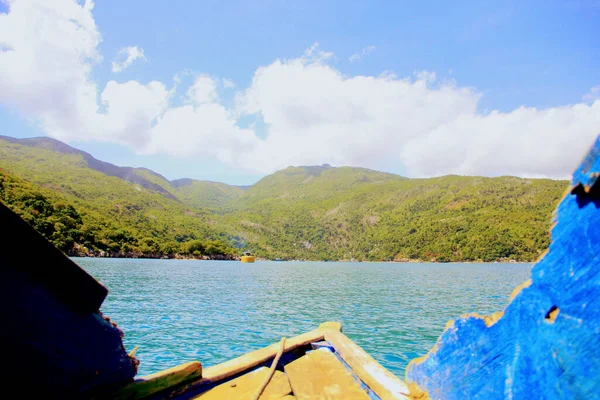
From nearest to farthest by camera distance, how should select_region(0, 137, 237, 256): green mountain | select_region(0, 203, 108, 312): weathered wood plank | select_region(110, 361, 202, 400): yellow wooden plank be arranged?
1. select_region(0, 203, 108, 312): weathered wood plank
2. select_region(110, 361, 202, 400): yellow wooden plank
3. select_region(0, 137, 237, 256): green mountain

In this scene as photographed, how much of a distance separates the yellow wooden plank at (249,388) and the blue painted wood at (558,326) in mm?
2114

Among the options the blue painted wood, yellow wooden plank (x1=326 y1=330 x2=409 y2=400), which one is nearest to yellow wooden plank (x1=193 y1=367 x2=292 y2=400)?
yellow wooden plank (x1=326 y1=330 x2=409 y2=400)

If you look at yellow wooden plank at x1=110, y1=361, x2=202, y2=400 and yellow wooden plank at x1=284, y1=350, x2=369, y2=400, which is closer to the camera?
yellow wooden plank at x1=110, y1=361, x2=202, y2=400

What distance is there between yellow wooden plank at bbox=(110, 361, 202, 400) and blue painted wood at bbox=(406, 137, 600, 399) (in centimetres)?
270

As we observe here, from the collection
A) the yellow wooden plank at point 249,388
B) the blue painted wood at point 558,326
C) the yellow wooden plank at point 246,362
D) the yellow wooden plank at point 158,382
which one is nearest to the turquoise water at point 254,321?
the yellow wooden plank at point 246,362

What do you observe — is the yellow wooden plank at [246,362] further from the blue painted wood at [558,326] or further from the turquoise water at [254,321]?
the turquoise water at [254,321]

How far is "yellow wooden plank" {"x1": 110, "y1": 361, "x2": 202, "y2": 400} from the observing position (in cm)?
268

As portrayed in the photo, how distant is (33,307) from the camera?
6.69 ft

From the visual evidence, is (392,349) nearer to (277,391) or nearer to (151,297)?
(277,391)

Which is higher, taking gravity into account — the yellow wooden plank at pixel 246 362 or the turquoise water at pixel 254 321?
the yellow wooden plank at pixel 246 362

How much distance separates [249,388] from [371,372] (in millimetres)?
1394

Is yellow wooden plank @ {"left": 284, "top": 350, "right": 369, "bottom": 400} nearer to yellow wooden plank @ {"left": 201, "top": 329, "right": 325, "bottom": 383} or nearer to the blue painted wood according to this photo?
yellow wooden plank @ {"left": 201, "top": 329, "right": 325, "bottom": 383}

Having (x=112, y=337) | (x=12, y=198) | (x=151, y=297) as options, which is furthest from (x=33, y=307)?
(x=12, y=198)

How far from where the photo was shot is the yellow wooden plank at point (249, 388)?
323 cm
